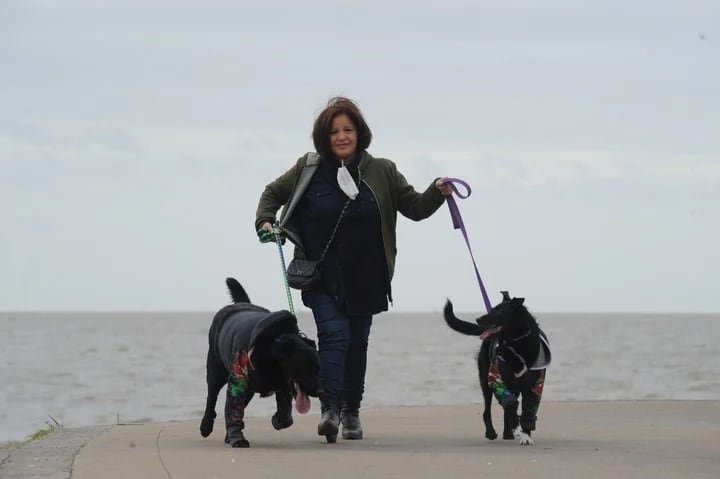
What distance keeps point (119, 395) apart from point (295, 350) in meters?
21.4

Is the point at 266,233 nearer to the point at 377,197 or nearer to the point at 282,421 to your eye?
the point at 377,197

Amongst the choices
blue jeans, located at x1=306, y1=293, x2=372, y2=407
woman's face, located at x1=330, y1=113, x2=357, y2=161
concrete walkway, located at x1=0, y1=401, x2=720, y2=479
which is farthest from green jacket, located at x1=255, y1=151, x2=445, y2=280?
concrete walkway, located at x1=0, y1=401, x2=720, y2=479

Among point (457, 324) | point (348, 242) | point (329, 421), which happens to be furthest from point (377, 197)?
point (329, 421)

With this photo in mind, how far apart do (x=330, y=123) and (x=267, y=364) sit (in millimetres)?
1723

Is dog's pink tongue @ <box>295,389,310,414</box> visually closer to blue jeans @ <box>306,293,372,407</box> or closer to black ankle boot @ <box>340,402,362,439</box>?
blue jeans @ <box>306,293,372,407</box>

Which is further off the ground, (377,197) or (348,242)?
(377,197)

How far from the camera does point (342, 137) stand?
941 cm

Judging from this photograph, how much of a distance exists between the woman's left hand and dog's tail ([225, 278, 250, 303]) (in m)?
1.52

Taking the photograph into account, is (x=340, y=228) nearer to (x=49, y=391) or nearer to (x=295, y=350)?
(x=295, y=350)

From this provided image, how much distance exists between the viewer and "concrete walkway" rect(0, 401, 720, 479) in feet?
24.2

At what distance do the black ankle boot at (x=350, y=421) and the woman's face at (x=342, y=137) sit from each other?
164cm

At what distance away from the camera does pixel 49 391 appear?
29.7m

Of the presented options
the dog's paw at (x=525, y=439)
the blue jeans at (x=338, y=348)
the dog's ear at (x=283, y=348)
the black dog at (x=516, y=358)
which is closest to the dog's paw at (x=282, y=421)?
the blue jeans at (x=338, y=348)

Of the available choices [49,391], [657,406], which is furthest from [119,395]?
[657,406]
